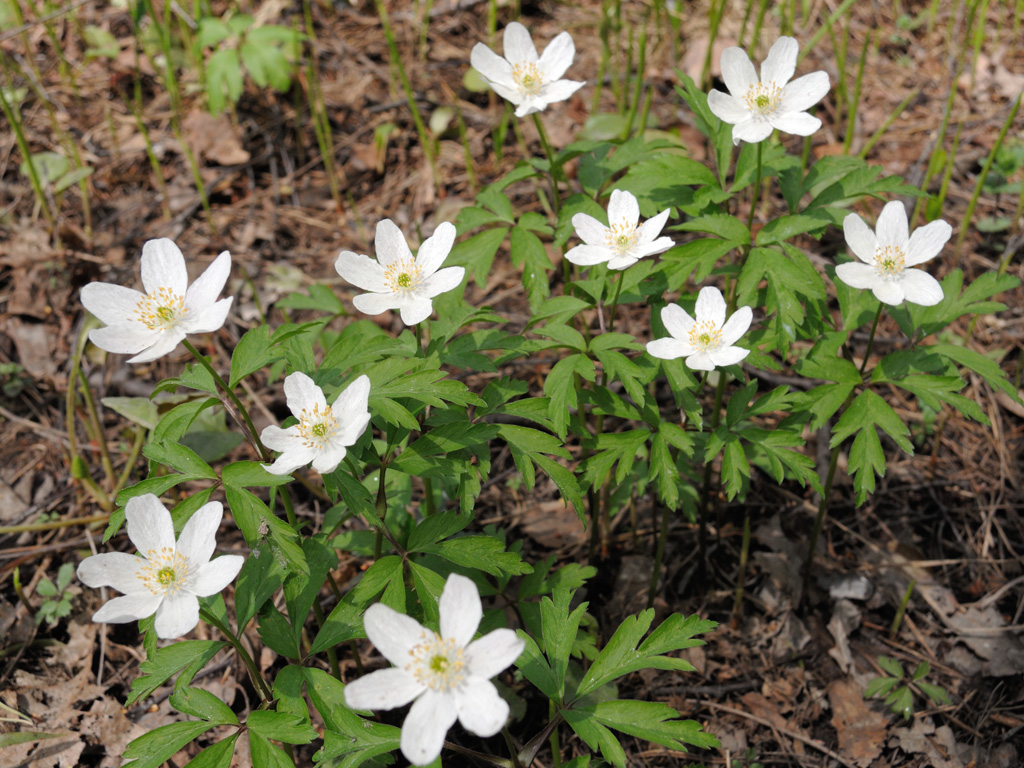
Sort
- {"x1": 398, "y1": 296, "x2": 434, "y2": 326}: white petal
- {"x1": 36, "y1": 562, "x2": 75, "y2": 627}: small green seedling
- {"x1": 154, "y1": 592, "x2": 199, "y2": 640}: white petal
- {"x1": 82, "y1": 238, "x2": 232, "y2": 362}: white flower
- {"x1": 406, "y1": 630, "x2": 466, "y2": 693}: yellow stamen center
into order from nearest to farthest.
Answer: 1. {"x1": 406, "y1": 630, "x2": 466, "y2": 693}: yellow stamen center
2. {"x1": 154, "y1": 592, "x2": 199, "y2": 640}: white petal
3. {"x1": 82, "y1": 238, "x2": 232, "y2": 362}: white flower
4. {"x1": 398, "y1": 296, "x2": 434, "y2": 326}: white petal
5. {"x1": 36, "y1": 562, "x2": 75, "y2": 627}: small green seedling

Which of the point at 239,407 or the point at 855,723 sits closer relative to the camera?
the point at 239,407

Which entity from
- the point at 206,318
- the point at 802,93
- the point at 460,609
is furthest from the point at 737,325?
the point at 206,318

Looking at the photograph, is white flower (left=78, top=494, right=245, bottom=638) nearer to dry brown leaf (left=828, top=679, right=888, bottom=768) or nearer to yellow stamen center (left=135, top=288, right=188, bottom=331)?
yellow stamen center (left=135, top=288, right=188, bottom=331)

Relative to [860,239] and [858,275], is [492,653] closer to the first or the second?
[858,275]

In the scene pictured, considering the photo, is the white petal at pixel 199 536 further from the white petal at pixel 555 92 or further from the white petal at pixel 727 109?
the white petal at pixel 727 109

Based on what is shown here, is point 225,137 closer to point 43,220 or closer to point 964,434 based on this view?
point 43,220

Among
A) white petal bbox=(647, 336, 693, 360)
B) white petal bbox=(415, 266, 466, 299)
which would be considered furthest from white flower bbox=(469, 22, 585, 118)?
white petal bbox=(647, 336, 693, 360)

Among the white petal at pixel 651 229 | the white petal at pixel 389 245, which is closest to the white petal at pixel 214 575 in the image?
the white petal at pixel 389 245
